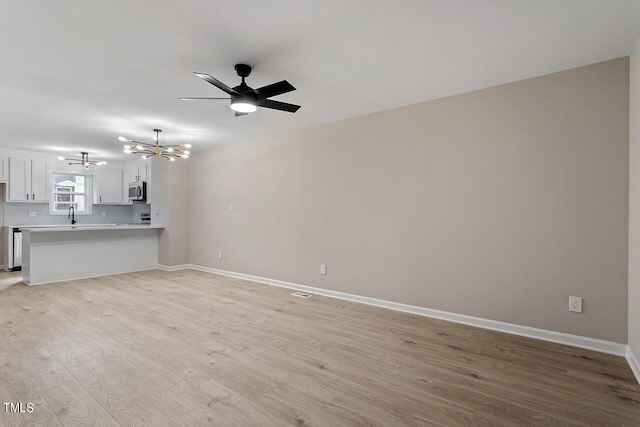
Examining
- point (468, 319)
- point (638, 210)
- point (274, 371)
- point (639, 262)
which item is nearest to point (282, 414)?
point (274, 371)

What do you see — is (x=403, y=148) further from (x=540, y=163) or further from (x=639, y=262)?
(x=639, y=262)

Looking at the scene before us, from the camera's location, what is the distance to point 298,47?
245 centimetres

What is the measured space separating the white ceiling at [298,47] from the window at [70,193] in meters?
3.97

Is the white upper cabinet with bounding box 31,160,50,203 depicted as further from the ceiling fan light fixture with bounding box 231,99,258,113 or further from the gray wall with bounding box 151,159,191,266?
the ceiling fan light fixture with bounding box 231,99,258,113

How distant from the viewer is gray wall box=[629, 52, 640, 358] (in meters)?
2.27

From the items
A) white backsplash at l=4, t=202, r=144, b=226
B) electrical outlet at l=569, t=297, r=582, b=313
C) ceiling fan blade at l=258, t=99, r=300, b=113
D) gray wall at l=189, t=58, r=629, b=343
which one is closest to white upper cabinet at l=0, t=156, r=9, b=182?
white backsplash at l=4, t=202, r=144, b=226

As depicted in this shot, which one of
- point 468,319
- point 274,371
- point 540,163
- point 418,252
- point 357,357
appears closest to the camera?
point 274,371

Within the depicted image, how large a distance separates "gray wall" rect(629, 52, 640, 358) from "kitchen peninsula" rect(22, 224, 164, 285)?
6.91 metres

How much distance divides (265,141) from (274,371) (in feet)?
12.5

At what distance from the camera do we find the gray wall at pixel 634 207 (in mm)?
2271

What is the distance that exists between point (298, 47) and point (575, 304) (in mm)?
3218

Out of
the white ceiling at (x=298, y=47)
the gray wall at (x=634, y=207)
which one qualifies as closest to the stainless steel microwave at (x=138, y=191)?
the white ceiling at (x=298, y=47)

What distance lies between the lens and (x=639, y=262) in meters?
2.21

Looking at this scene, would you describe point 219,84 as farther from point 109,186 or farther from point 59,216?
point 59,216
